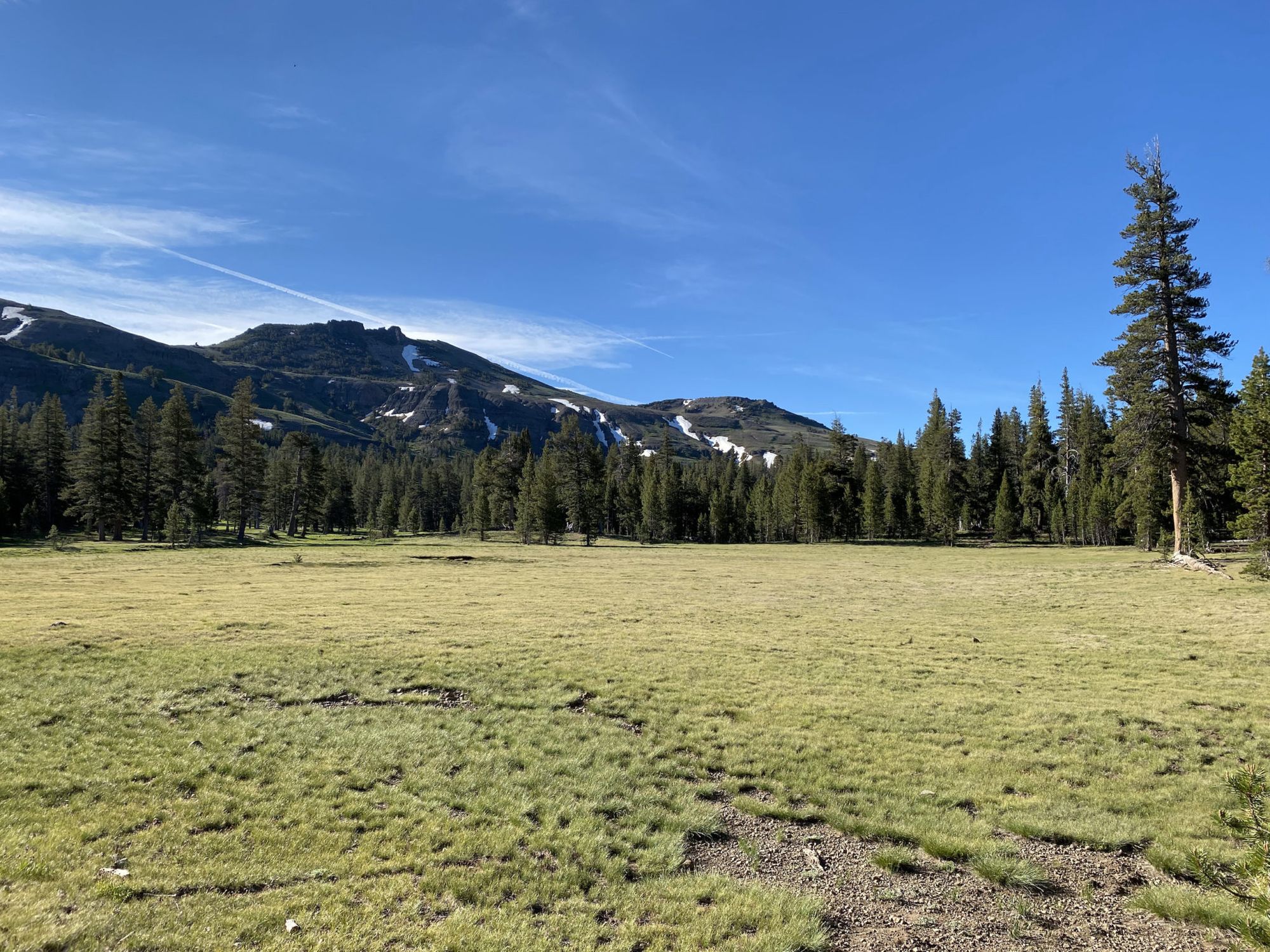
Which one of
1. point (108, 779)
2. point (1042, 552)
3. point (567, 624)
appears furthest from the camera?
point (1042, 552)

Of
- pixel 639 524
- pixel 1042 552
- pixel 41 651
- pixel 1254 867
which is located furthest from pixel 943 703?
pixel 639 524

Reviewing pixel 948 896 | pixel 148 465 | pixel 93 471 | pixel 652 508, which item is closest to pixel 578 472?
pixel 652 508

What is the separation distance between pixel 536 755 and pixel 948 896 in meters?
7.43

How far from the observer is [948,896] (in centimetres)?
778

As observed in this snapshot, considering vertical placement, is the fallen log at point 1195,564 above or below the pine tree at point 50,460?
below

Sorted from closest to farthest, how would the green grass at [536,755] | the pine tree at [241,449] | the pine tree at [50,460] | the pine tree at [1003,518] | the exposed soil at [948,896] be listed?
the exposed soil at [948,896]
the green grass at [536,755]
the pine tree at [241,449]
the pine tree at [50,460]
the pine tree at [1003,518]

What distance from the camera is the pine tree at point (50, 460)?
89188 millimetres

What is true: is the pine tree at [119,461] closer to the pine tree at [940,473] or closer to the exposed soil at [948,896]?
the exposed soil at [948,896]

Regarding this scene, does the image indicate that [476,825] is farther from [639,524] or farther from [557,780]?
[639,524]

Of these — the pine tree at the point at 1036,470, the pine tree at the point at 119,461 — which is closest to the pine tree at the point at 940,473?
the pine tree at the point at 1036,470

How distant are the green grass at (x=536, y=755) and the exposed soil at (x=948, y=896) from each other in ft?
1.61

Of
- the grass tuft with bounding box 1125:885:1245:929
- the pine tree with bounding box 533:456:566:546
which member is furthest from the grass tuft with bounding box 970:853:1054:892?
the pine tree with bounding box 533:456:566:546

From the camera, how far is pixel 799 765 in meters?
11.7

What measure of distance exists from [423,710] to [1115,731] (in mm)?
15941
